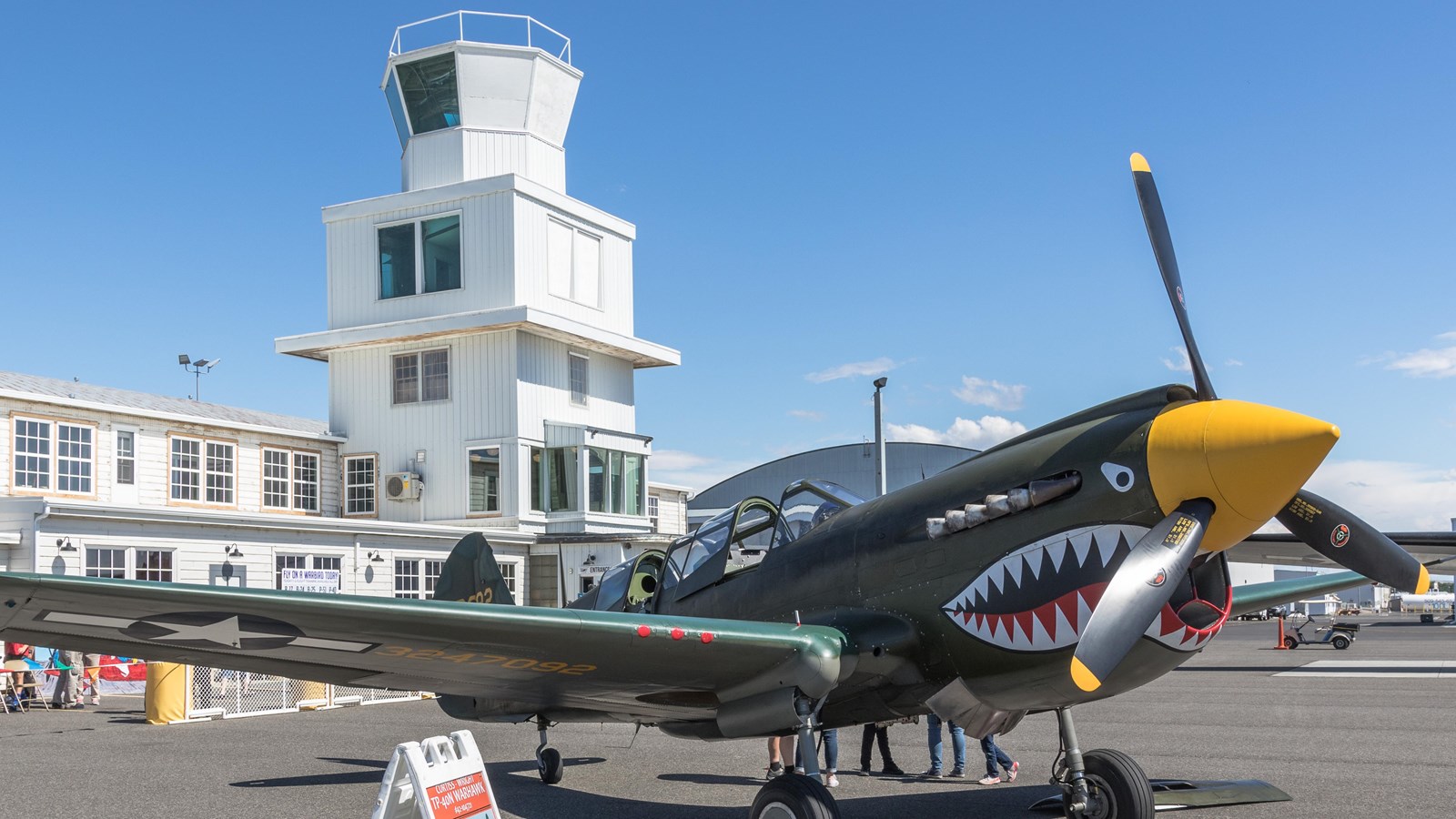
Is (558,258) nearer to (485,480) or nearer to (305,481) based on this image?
(485,480)

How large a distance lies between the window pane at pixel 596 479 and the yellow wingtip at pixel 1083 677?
2710cm

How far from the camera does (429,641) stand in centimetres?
596

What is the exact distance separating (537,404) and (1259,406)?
27.4m

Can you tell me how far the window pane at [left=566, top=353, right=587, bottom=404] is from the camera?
33.5 meters

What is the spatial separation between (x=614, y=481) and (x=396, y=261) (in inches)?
355

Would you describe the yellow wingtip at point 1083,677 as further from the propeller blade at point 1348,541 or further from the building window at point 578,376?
the building window at point 578,376

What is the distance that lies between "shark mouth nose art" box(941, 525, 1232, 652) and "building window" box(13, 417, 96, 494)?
2378 cm

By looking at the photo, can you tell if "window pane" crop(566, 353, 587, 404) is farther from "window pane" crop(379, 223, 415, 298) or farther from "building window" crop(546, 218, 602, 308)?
"window pane" crop(379, 223, 415, 298)

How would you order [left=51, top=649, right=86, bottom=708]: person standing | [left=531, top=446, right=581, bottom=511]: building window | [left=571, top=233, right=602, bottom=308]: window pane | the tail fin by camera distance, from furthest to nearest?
[left=571, top=233, right=602, bottom=308]: window pane → [left=531, top=446, right=581, bottom=511]: building window → [left=51, top=649, right=86, bottom=708]: person standing → the tail fin

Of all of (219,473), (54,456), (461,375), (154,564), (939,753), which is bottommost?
(939,753)

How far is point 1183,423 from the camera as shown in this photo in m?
5.81

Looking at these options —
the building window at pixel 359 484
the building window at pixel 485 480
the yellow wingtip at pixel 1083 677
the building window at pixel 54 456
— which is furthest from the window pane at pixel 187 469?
the yellow wingtip at pixel 1083 677

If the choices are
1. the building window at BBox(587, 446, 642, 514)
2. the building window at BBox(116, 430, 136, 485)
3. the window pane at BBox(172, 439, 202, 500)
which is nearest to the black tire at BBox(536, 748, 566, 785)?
the building window at BBox(116, 430, 136, 485)

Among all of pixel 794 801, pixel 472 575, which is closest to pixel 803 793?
pixel 794 801
